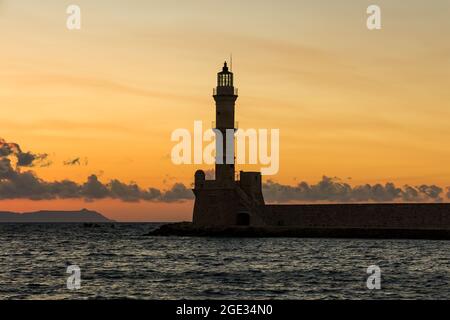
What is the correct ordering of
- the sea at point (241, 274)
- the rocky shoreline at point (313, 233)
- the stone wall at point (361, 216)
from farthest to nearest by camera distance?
the stone wall at point (361, 216) < the rocky shoreline at point (313, 233) < the sea at point (241, 274)

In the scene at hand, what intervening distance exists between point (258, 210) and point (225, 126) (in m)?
8.89

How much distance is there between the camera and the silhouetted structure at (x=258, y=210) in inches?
2373

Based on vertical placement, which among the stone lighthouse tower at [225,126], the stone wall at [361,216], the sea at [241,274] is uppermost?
the stone lighthouse tower at [225,126]

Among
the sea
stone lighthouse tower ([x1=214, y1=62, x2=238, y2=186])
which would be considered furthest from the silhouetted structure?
the sea

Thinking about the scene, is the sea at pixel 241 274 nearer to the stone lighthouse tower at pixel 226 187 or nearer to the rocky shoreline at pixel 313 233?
the rocky shoreline at pixel 313 233

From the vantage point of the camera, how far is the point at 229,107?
60.5 m

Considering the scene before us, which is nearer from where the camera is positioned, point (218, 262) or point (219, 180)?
point (218, 262)

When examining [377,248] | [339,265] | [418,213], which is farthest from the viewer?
[418,213]

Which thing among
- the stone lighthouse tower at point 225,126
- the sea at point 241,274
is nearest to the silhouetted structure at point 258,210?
the stone lighthouse tower at point 225,126

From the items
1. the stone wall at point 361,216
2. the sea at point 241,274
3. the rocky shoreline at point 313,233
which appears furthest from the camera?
the stone wall at point 361,216

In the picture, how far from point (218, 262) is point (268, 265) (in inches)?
139
